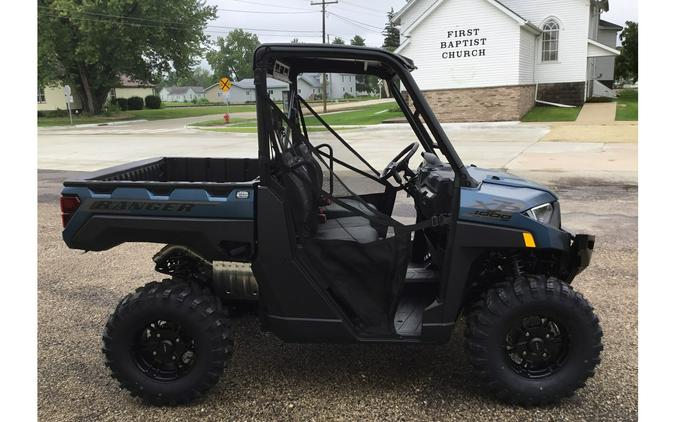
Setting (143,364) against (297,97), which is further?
(297,97)

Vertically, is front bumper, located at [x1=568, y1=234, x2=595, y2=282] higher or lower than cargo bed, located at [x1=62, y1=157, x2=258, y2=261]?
lower

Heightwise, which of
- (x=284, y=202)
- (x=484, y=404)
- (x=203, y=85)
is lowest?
(x=484, y=404)

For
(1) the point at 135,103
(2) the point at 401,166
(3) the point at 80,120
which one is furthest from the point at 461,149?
(1) the point at 135,103

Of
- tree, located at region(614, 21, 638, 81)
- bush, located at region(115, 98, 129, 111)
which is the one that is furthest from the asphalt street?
bush, located at region(115, 98, 129, 111)

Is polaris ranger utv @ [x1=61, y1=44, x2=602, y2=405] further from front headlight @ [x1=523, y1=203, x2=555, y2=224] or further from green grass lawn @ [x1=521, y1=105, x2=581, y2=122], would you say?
green grass lawn @ [x1=521, y1=105, x2=581, y2=122]

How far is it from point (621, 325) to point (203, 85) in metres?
153

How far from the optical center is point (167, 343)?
126 inches

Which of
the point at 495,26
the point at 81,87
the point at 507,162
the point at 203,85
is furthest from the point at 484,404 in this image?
the point at 203,85

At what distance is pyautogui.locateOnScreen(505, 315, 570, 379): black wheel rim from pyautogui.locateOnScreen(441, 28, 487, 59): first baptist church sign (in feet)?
84.9

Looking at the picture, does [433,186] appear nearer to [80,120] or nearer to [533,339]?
[533,339]

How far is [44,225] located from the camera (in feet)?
26.2

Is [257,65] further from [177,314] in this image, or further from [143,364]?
[143,364]

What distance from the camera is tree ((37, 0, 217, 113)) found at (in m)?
37.8

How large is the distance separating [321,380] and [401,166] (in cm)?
158
